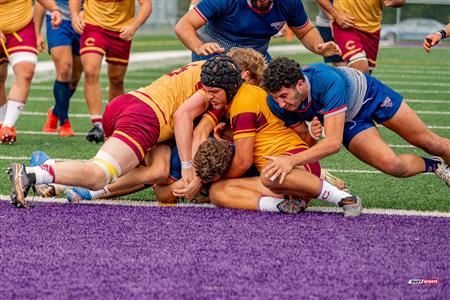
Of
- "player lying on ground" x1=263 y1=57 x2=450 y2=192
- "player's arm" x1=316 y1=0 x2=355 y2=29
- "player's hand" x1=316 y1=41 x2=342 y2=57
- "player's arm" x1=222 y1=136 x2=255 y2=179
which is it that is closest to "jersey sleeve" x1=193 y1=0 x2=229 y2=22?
"player's hand" x1=316 y1=41 x2=342 y2=57

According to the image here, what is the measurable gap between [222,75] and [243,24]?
1.57 meters

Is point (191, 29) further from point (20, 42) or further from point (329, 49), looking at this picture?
point (20, 42)

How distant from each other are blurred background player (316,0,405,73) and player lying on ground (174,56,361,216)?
11.7 feet

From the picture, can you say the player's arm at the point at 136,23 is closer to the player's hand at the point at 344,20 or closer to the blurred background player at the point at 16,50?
the blurred background player at the point at 16,50

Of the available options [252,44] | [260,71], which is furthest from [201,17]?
[260,71]

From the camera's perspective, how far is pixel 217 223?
6.05 m

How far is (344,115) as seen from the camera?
20.5 feet

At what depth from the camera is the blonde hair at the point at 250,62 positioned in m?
6.86

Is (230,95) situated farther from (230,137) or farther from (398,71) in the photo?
(398,71)

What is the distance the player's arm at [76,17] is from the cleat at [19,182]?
4.13m

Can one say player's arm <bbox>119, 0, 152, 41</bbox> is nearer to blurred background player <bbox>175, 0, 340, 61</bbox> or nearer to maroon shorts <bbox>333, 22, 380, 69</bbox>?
maroon shorts <bbox>333, 22, 380, 69</bbox>

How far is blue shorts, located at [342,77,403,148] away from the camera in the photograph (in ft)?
21.9

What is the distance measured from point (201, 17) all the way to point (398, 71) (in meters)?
14.5
